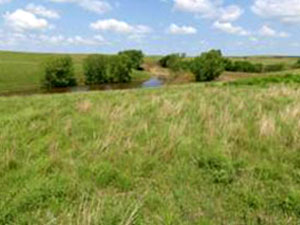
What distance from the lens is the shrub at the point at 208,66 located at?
7144 cm

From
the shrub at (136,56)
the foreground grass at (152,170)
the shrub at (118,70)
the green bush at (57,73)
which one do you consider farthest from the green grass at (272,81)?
the shrub at (136,56)

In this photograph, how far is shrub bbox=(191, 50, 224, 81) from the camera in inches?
2813

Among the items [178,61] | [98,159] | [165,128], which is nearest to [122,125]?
[165,128]

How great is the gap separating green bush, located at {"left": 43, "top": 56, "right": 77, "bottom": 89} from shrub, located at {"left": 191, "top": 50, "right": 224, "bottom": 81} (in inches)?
1120

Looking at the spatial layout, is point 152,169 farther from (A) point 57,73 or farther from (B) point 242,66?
(B) point 242,66

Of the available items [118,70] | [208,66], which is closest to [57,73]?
[118,70]

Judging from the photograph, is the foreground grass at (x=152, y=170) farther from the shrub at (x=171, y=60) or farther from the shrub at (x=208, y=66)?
the shrub at (x=171, y=60)

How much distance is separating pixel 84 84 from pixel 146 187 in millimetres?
74567

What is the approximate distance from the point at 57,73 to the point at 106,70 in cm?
1207

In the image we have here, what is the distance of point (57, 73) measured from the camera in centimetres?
7181

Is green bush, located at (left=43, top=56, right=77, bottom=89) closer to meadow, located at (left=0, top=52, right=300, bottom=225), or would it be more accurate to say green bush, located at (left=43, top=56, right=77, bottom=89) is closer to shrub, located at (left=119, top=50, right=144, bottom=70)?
shrub, located at (left=119, top=50, right=144, bottom=70)

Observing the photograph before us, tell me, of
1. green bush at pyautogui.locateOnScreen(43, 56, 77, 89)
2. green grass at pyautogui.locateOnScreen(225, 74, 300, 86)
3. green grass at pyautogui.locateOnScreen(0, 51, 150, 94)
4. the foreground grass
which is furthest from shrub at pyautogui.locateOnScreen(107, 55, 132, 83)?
the foreground grass

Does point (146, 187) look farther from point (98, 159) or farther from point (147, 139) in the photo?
point (147, 139)

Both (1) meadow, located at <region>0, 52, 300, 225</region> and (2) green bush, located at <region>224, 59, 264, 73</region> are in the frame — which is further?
(2) green bush, located at <region>224, 59, 264, 73</region>
